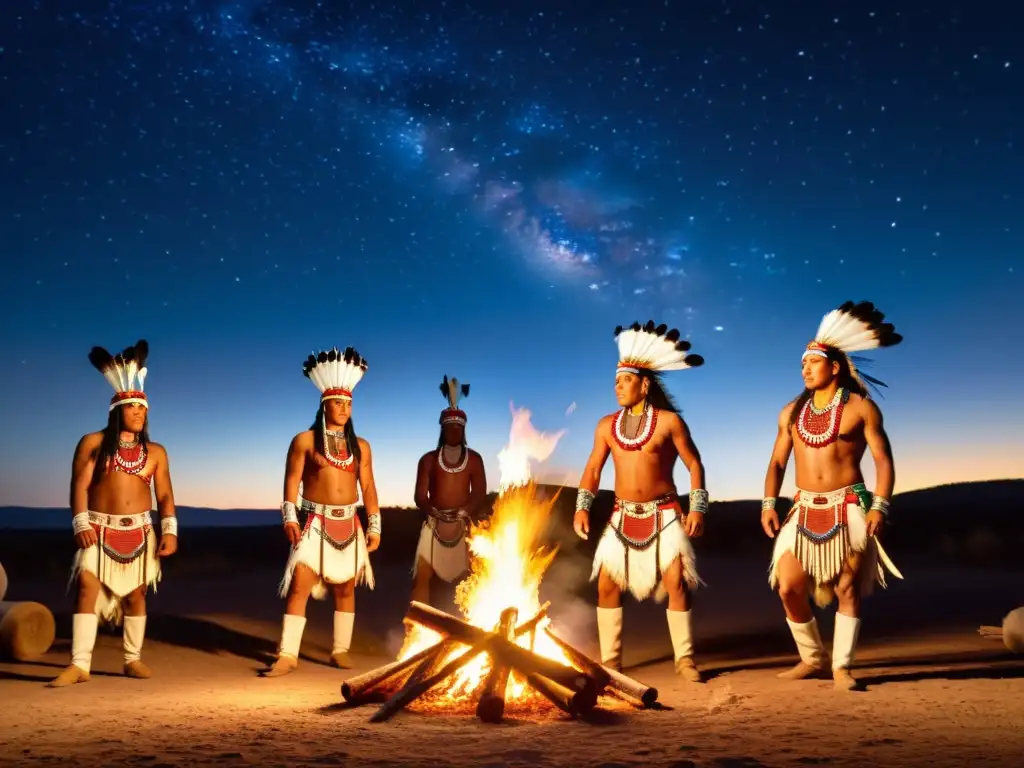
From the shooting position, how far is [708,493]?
6.99 m

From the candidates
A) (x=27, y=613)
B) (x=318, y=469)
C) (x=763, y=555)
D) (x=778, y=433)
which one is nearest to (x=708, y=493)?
(x=778, y=433)

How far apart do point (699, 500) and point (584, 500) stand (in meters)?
0.90

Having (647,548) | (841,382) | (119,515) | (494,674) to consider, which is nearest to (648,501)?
(647,548)

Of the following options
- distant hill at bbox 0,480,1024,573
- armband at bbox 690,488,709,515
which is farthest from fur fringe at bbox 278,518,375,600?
distant hill at bbox 0,480,1024,573

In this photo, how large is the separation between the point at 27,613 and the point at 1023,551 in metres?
18.9

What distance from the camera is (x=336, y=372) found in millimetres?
7766

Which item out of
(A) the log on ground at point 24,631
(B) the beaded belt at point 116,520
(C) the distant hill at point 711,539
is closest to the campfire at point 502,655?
(B) the beaded belt at point 116,520

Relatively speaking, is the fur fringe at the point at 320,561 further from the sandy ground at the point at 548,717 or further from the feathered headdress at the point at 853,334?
the feathered headdress at the point at 853,334

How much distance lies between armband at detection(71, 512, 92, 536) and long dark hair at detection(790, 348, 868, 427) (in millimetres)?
5190

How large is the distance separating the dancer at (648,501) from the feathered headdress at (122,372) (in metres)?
3.55

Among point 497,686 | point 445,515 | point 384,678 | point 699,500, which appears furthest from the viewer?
point 445,515

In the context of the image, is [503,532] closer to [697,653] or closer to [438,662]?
[438,662]

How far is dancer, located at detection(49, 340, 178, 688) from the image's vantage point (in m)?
6.75

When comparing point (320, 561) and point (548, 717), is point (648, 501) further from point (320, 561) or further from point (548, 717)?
point (320, 561)
